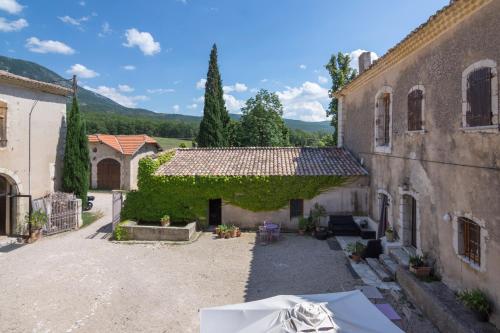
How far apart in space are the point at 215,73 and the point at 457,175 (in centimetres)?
2694

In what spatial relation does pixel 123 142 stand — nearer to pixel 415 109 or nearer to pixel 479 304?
pixel 415 109

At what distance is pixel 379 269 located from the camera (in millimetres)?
10969

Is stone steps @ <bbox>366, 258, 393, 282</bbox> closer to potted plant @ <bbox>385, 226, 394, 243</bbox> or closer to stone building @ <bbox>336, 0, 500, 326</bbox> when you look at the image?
potted plant @ <bbox>385, 226, 394, 243</bbox>

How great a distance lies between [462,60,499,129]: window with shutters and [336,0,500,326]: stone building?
0.07ft

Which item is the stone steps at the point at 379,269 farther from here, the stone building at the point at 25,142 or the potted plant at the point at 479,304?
the stone building at the point at 25,142

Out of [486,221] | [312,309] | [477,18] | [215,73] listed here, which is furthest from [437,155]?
[215,73]

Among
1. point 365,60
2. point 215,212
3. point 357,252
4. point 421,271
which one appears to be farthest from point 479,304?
point 365,60

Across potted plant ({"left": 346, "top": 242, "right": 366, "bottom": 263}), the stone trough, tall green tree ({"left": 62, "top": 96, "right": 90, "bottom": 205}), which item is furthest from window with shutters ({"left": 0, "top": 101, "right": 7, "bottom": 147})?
potted plant ({"left": 346, "top": 242, "right": 366, "bottom": 263})

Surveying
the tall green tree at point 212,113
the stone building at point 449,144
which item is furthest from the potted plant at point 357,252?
the tall green tree at point 212,113

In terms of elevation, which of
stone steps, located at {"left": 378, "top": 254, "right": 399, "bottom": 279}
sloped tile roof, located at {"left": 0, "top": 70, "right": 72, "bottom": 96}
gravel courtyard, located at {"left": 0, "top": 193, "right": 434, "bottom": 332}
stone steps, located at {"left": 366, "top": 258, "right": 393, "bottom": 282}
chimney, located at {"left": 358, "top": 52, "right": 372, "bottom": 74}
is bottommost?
gravel courtyard, located at {"left": 0, "top": 193, "right": 434, "bottom": 332}

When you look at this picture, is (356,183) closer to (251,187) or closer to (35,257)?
(251,187)

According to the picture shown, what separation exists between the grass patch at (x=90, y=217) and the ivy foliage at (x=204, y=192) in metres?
3.46

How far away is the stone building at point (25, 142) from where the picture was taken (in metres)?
14.5

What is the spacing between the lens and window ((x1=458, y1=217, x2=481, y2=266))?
7809mm
